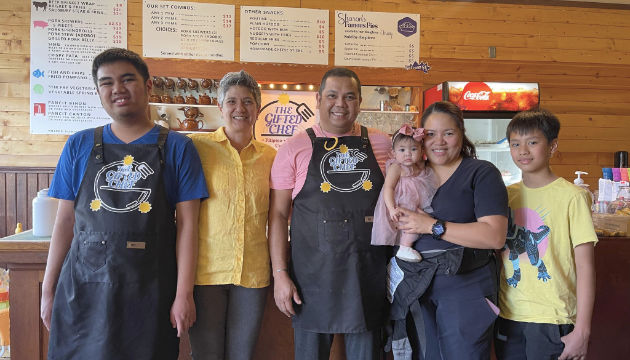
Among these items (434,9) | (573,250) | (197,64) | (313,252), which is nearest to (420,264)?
(313,252)

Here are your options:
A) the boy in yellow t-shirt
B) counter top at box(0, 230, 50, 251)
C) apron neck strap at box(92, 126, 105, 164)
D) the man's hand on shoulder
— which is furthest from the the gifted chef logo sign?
the man's hand on shoulder

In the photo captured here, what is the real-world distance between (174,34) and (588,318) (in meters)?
4.61

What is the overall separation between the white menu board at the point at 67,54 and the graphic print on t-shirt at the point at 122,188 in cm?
367

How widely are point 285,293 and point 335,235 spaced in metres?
0.29

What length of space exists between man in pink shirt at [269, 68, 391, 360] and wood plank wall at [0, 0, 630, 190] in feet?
Answer: 10.9

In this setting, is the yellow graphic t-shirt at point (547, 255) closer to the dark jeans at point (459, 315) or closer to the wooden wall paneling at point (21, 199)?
the dark jeans at point (459, 315)

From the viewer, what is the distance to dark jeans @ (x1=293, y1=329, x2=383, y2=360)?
1531 millimetres

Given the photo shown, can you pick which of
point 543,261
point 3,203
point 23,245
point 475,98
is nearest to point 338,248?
point 543,261

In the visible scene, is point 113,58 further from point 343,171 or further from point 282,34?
point 282,34

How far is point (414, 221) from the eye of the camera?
4.54ft

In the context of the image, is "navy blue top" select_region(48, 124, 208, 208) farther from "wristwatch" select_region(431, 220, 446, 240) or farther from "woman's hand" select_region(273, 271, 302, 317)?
"wristwatch" select_region(431, 220, 446, 240)

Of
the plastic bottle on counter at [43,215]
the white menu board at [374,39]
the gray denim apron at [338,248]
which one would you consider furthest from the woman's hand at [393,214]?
the white menu board at [374,39]

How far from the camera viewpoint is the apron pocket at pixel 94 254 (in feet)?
4.48

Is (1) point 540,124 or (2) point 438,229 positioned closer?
(2) point 438,229
